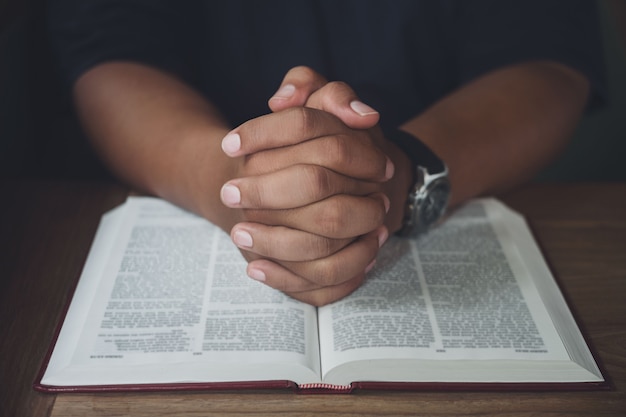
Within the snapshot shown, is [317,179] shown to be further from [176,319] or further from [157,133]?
[157,133]

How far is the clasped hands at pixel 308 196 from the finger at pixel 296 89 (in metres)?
0.03

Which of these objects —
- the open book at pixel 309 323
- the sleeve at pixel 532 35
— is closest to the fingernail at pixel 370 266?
the open book at pixel 309 323

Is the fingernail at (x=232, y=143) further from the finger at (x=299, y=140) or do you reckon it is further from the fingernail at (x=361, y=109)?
the fingernail at (x=361, y=109)

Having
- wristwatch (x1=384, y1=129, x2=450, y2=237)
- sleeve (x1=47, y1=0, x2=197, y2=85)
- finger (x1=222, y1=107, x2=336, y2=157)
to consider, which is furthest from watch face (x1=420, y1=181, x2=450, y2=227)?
sleeve (x1=47, y1=0, x2=197, y2=85)

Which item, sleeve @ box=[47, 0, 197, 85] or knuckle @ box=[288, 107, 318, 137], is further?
sleeve @ box=[47, 0, 197, 85]

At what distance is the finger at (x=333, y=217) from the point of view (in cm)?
63

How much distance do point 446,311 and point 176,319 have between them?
0.29 m

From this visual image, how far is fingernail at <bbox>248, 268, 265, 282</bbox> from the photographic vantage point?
25.8 inches

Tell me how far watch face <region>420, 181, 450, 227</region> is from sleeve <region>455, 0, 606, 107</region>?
0.31 meters

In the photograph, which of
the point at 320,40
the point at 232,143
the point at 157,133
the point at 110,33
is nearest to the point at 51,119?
the point at 110,33

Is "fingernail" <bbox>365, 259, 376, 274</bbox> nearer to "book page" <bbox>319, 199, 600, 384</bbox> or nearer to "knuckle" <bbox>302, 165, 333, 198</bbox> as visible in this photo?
"book page" <bbox>319, 199, 600, 384</bbox>

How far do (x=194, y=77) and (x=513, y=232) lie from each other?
0.57 meters

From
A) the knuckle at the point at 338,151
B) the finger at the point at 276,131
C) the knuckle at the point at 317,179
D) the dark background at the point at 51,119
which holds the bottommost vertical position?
the dark background at the point at 51,119

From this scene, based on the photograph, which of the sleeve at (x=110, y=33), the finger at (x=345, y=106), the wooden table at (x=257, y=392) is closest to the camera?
the wooden table at (x=257, y=392)
